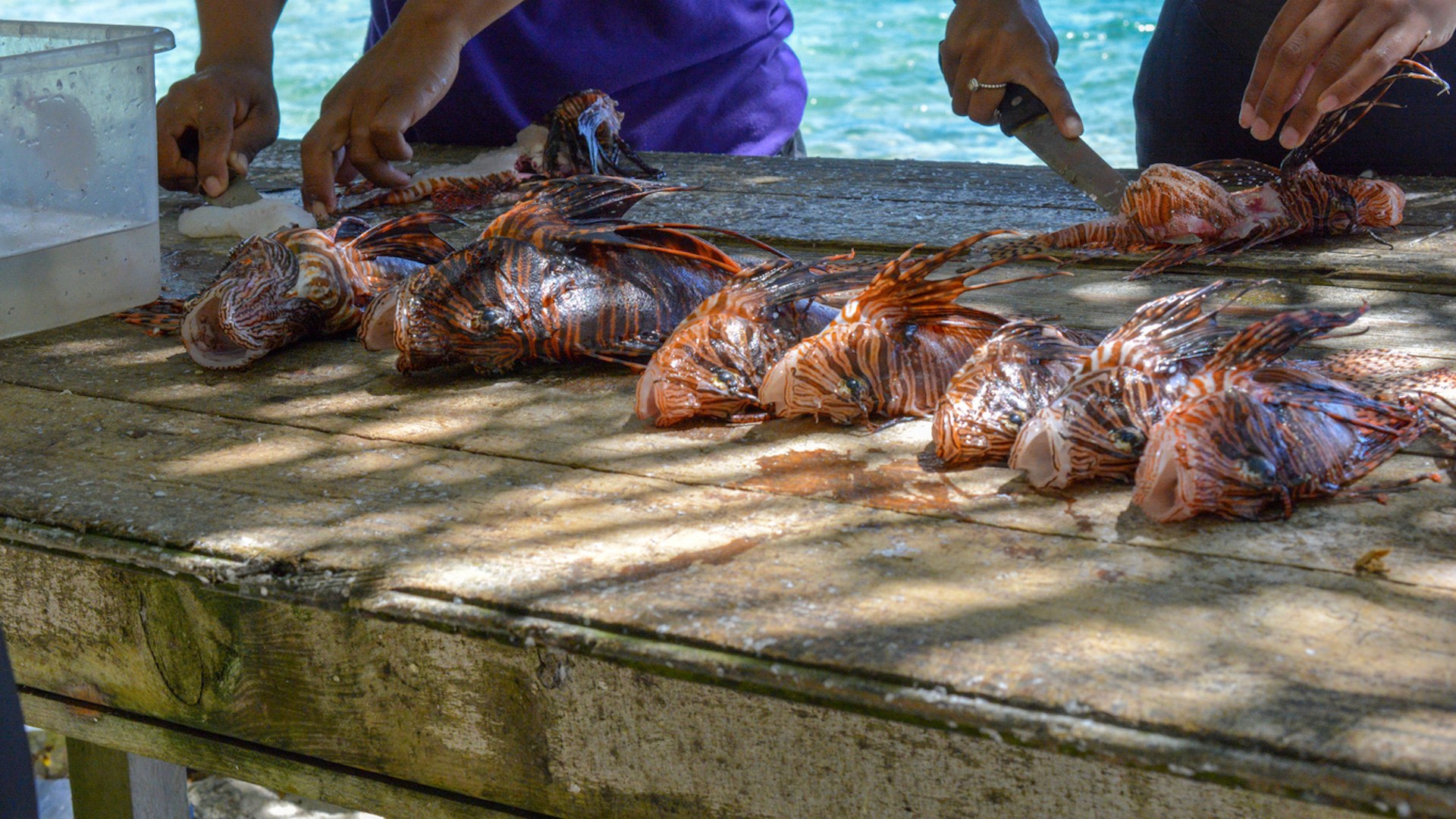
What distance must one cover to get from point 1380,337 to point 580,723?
5.29ft

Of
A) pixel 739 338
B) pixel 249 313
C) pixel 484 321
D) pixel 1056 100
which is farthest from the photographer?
pixel 1056 100

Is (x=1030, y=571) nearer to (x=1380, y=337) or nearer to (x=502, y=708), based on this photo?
(x=502, y=708)

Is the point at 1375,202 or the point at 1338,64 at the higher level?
the point at 1338,64

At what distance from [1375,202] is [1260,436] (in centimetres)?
159

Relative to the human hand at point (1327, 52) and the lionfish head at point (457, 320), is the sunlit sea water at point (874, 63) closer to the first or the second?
the human hand at point (1327, 52)

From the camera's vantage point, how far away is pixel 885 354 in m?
1.91

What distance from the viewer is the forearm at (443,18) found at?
3.34 m

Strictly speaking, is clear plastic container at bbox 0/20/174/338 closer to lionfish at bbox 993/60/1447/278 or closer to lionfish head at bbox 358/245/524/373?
lionfish head at bbox 358/245/524/373

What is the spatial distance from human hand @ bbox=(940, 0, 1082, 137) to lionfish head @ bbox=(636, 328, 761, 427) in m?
1.44

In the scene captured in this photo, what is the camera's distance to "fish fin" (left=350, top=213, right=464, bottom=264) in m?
2.58

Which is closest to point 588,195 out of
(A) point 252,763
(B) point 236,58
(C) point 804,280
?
(C) point 804,280

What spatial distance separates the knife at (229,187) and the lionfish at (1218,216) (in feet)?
6.66

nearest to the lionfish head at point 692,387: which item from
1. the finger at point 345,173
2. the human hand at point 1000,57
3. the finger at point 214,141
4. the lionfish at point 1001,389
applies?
the lionfish at point 1001,389

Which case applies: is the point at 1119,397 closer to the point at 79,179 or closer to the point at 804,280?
the point at 804,280
